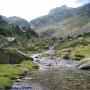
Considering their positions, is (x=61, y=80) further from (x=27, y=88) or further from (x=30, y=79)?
(x=27, y=88)

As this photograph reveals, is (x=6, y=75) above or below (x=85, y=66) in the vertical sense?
below

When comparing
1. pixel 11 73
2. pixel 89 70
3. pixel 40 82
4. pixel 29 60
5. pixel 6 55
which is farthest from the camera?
pixel 29 60

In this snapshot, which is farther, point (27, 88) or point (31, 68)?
point (31, 68)

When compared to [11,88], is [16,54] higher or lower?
higher

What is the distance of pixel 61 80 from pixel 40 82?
5109mm

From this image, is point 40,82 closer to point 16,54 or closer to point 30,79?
point 30,79

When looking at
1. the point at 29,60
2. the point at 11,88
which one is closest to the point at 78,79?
the point at 11,88

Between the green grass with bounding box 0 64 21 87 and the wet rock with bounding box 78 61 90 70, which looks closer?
the green grass with bounding box 0 64 21 87

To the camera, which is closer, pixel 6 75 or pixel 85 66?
pixel 6 75

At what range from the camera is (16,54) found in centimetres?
9406

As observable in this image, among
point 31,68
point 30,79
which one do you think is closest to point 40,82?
point 30,79

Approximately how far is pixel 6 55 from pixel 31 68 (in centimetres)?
978

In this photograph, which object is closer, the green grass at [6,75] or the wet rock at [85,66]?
the green grass at [6,75]

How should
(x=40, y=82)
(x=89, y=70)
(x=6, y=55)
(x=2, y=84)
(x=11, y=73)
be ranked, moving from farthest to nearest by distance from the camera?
(x=6, y=55) → (x=89, y=70) → (x=11, y=73) → (x=40, y=82) → (x=2, y=84)
